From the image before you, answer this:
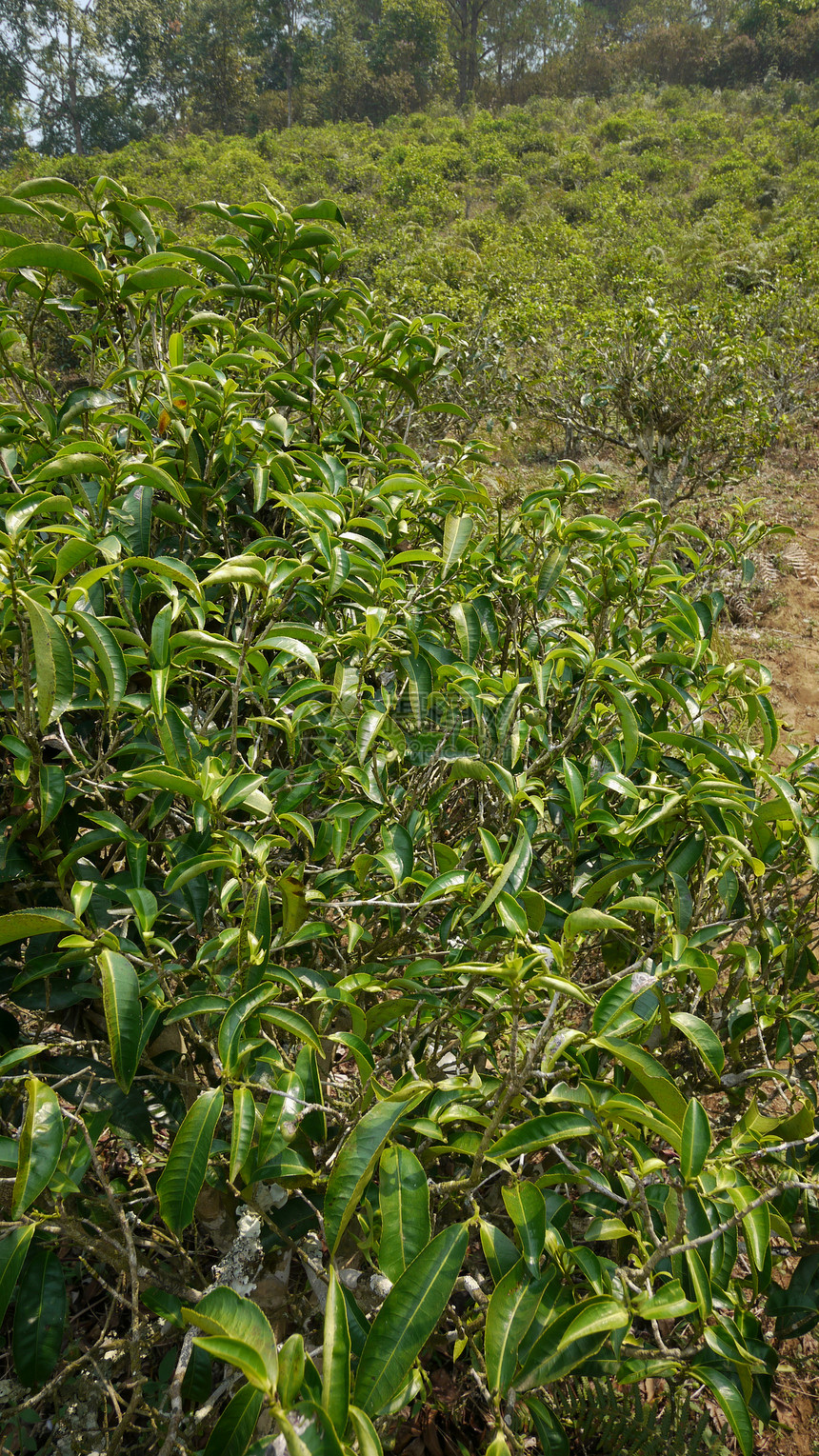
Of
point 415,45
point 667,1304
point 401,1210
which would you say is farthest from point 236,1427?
point 415,45

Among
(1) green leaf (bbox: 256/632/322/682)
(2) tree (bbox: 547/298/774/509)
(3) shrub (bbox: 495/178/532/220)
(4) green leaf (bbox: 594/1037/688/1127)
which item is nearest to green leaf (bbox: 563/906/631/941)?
(4) green leaf (bbox: 594/1037/688/1127)

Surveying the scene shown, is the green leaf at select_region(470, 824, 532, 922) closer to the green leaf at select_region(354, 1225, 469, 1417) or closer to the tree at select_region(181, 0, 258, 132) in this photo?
the green leaf at select_region(354, 1225, 469, 1417)

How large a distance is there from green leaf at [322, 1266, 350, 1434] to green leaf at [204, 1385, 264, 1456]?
0.06 meters

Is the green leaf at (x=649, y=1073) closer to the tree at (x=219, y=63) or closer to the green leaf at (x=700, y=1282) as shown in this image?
the green leaf at (x=700, y=1282)

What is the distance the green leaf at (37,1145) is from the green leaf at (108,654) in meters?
0.49

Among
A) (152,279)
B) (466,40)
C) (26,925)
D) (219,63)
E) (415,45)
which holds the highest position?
(219,63)

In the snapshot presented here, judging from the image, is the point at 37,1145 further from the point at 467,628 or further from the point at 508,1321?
the point at 467,628

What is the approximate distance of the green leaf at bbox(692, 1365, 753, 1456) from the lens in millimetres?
839

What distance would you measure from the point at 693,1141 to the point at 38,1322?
807mm

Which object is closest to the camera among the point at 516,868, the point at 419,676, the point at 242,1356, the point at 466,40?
the point at 242,1356

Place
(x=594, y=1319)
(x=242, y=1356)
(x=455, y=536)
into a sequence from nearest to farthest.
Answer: (x=242, y=1356), (x=594, y=1319), (x=455, y=536)

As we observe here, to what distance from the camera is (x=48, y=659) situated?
920 mm

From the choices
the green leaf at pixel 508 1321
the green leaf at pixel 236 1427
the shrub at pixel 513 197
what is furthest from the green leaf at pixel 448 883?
the shrub at pixel 513 197

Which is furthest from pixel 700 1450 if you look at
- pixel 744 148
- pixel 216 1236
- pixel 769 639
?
pixel 744 148
